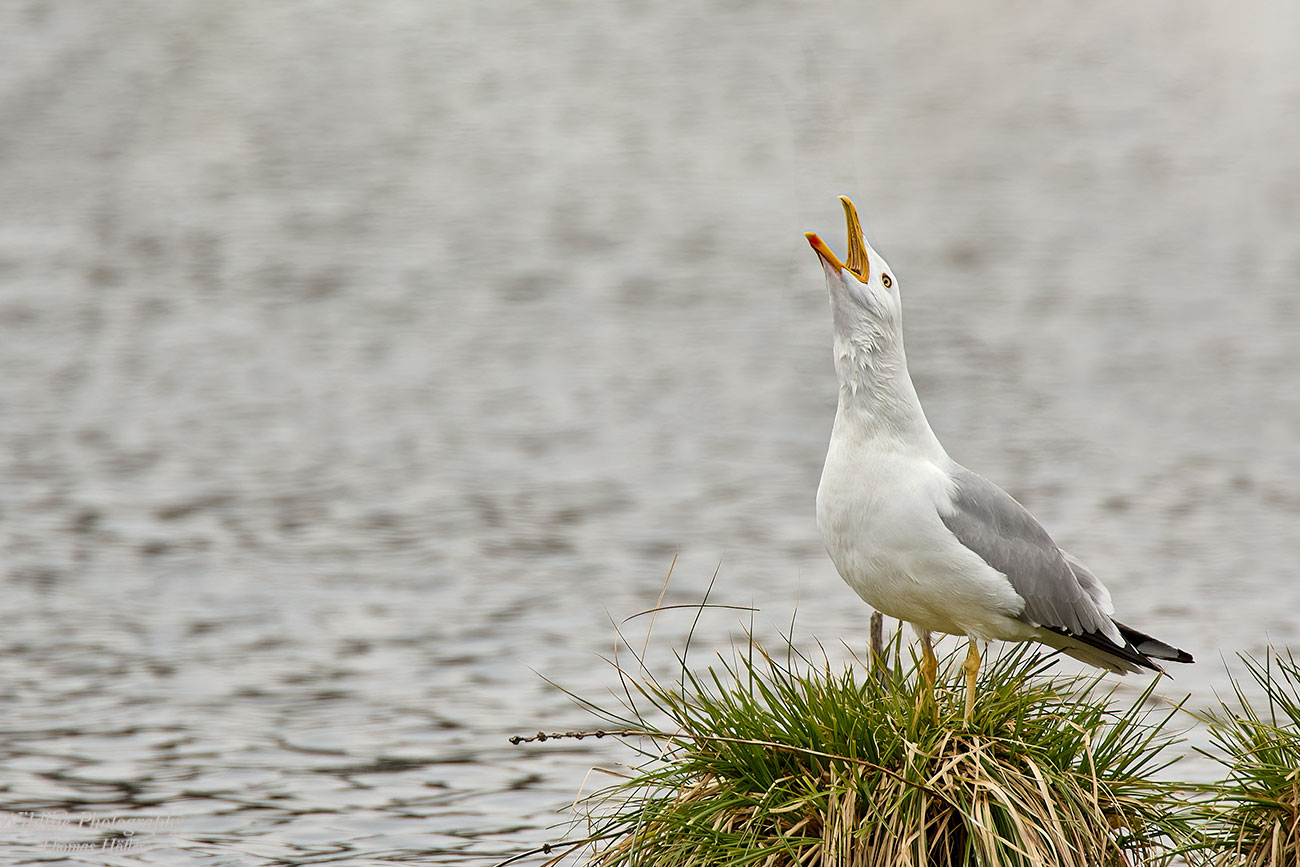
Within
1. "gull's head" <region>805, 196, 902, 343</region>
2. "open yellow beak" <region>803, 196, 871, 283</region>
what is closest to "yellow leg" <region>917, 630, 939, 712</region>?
"gull's head" <region>805, 196, 902, 343</region>

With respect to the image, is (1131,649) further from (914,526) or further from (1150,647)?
(914,526)

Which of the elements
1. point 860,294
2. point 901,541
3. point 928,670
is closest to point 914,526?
point 901,541

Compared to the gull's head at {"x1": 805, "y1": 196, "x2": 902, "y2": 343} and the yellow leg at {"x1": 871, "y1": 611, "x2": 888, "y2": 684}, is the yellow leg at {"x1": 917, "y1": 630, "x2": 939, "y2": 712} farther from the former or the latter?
the gull's head at {"x1": 805, "y1": 196, "x2": 902, "y2": 343}

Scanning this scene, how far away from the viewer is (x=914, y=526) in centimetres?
433

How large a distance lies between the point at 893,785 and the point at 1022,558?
79cm

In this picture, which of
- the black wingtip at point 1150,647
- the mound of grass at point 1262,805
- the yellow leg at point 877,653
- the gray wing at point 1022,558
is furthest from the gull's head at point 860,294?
the mound of grass at point 1262,805

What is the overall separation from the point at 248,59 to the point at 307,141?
1.66m

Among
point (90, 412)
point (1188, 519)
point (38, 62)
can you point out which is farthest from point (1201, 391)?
point (38, 62)

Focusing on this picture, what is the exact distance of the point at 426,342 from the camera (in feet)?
54.1

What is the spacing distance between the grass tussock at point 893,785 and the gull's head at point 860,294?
0.90 m

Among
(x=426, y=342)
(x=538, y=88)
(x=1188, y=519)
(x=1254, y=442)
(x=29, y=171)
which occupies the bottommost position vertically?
(x=1188, y=519)

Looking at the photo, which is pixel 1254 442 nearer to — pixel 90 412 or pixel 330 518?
pixel 330 518

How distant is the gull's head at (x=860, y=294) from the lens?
449cm

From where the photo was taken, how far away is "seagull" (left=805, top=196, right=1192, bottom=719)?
14.3 feet
